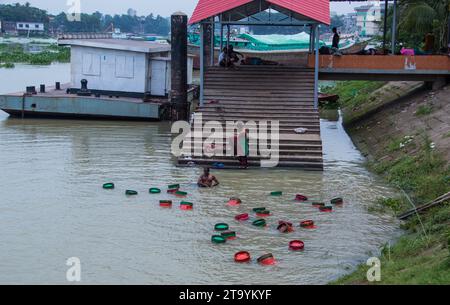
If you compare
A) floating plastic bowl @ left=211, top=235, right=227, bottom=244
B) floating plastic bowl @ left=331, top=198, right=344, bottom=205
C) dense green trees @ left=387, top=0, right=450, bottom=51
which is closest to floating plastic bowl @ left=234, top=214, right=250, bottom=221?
→ floating plastic bowl @ left=211, top=235, right=227, bottom=244

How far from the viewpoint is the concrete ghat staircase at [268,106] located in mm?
21484

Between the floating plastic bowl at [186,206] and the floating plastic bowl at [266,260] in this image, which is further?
the floating plastic bowl at [186,206]

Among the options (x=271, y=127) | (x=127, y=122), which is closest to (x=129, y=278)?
(x=271, y=127)

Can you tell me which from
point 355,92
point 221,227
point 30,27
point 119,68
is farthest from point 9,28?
point 221,227

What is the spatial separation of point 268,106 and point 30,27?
155m

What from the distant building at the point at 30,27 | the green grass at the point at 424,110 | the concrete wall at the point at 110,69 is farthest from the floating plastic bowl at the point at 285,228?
the distant building at the point at 30,27

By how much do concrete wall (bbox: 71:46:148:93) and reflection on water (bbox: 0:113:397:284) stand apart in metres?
8.06

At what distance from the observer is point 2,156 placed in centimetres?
2281

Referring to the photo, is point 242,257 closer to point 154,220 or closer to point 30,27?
point 154,220

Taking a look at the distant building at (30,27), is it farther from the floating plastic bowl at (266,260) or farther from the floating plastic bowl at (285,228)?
the floating plastic bowl at (266,260)

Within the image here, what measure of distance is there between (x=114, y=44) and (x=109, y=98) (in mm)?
2849

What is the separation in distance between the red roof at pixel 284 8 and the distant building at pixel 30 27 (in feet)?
490

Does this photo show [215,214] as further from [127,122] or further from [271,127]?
[127,122]

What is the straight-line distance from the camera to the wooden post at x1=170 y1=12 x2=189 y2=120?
1128 inches
